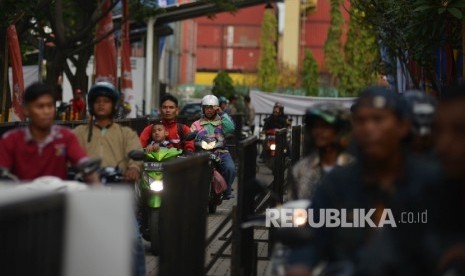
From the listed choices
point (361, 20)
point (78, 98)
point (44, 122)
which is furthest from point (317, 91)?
point (44, 122)

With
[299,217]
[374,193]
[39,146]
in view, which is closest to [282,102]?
[299,217]

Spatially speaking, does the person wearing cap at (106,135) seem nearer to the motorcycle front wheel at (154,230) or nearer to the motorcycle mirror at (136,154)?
the motorcycle mirror at (136,154)

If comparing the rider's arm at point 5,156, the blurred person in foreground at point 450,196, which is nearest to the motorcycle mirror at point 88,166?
the rider's arm at point 5,156

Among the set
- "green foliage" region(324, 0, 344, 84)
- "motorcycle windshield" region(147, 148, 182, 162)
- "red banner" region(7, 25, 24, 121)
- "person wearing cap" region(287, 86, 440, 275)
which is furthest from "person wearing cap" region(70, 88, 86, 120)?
"green foliage" region(324, 0, 344, 84)

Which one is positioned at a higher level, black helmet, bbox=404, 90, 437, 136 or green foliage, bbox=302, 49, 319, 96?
black helmet, bbox=404, 90, 437, 136

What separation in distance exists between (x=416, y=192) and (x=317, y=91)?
85123 millimetres

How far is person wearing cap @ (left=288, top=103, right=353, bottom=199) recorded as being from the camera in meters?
8.89

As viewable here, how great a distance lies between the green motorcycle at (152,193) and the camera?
1484cm

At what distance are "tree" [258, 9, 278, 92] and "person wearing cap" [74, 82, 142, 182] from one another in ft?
299

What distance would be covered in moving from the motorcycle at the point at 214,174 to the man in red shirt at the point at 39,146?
1006cm

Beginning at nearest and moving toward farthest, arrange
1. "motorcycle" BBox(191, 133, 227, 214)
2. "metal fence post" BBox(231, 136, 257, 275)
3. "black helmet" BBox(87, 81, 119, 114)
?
"black helmet" BBox(87, 81, 119, 114)
"metal fence post" BBox(231, 136, 257, 275)
"motorcycle" BBox(191, 133, 227, 214)

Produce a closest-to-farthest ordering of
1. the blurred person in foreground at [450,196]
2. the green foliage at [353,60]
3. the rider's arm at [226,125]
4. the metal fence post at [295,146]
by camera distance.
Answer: the blurred person in foreground at [450,196], the metal fence post at [295,146], the rider's arm at [226,125], the green foliage at [353,60]

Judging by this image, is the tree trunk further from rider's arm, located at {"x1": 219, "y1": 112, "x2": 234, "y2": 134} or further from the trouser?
the trouser

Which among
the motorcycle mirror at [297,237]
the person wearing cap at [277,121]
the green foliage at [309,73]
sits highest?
the motorcycle mirror at [297,237]
